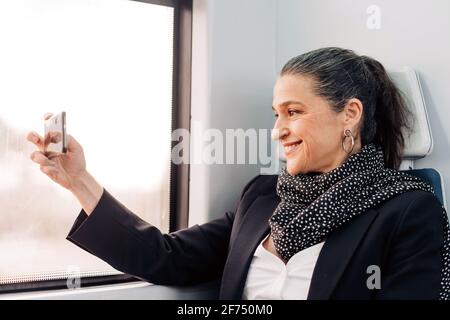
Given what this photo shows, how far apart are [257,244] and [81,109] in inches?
25.7

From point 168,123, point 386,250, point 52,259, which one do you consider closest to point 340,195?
point 386,250

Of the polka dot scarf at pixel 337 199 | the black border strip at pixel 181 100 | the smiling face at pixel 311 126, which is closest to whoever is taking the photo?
the polka dot scarf at pixel 337 199

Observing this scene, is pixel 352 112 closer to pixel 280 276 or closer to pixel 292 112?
pixel 292 112

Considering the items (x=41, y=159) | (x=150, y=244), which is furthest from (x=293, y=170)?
(x=41, y=159)

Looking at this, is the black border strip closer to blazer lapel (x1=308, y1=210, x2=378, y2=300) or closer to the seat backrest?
blazer lapel (x1=308, y1=210, x2=378, y2=300)

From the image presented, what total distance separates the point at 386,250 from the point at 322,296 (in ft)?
0.58

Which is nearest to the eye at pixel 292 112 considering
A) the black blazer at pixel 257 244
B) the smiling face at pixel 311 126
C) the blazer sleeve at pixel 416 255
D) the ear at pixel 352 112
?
the smiling face at pixel 311 126

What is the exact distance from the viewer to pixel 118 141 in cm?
149

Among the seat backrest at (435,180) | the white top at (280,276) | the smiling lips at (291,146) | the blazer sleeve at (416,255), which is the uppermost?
the smiling lips at (291,146)

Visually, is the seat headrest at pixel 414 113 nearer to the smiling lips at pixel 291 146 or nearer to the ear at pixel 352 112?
the ear at pixel 352 112

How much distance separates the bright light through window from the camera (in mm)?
1327

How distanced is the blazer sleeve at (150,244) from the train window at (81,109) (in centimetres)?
20

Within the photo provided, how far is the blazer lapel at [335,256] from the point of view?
1.07m

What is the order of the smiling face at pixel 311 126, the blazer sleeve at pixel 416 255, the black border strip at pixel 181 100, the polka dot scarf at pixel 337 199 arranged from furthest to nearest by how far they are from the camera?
the black border strip at pixel 181 100 < the smiling face at pixel 311 126 < the polka dot scarf at pixel 337 199 < the blazer sleeve at pixel 416 255
